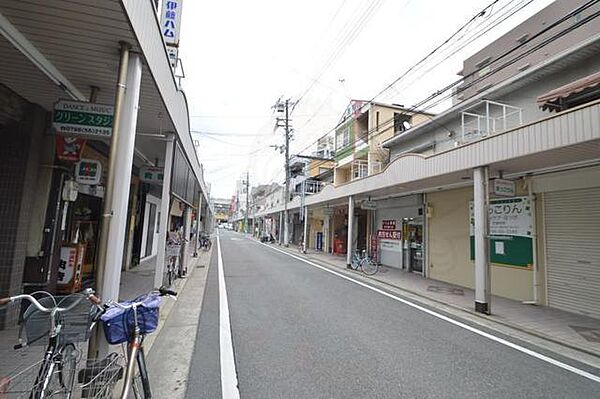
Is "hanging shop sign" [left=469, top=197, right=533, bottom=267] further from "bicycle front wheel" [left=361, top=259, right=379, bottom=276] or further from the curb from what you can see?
the curb

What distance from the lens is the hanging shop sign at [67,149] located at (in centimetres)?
552

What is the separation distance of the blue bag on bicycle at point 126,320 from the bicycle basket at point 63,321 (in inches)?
6.2

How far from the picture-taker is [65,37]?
3.21m

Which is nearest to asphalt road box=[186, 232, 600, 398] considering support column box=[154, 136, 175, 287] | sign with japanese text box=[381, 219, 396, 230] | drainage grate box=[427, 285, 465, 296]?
support column box=[154, 136, 175, 287]

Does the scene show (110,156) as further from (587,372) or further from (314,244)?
(314,244)

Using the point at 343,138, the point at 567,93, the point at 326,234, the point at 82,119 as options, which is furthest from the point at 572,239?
the point at 343,138

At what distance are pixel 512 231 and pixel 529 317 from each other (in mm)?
3036

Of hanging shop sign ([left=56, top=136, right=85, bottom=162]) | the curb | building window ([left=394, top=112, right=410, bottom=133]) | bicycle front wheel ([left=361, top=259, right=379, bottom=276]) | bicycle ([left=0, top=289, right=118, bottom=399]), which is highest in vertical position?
building window ([left=394, top=112, right=410, bottom=133])

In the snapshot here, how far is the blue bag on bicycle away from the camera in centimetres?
273

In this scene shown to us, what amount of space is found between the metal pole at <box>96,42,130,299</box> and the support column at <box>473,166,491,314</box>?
306 inches

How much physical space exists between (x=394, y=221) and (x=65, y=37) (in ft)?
49.4

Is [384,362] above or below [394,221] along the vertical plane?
below

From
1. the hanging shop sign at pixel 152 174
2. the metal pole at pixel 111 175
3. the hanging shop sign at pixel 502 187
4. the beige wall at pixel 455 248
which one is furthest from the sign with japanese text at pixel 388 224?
the metal pole at pixel 111 175

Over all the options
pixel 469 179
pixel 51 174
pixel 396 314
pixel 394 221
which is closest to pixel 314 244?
pixel 394 221
